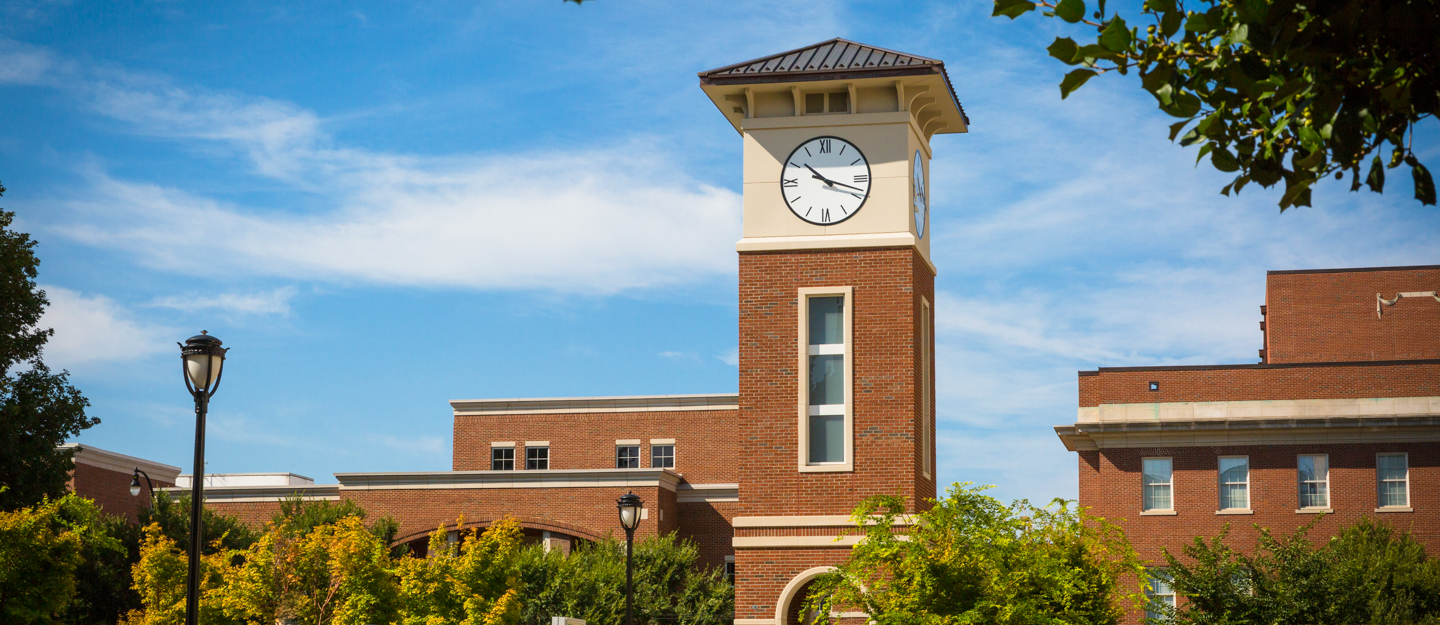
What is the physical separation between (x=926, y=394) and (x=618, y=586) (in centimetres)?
1745

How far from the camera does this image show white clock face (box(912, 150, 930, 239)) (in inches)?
1087

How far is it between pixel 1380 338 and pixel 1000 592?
42.2 m

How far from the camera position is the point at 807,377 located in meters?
26.6

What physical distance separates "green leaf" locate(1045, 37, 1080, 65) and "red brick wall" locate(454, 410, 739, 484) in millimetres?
52073

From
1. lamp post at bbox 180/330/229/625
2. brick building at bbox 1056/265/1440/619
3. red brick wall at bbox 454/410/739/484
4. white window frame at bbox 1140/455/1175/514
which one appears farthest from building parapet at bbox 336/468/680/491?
lamp post at bbox 180/330/229/625

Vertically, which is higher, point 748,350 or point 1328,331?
point 1328,331

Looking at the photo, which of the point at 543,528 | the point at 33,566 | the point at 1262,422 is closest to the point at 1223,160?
the point at 33,566

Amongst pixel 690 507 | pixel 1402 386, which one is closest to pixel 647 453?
pixel 690 507

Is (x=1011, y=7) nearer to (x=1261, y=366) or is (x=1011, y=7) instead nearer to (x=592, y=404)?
(x=1261, y=366)

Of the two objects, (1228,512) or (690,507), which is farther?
(690,507)

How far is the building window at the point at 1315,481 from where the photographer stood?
151ft

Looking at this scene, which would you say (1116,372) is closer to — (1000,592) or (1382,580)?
(1382,580)

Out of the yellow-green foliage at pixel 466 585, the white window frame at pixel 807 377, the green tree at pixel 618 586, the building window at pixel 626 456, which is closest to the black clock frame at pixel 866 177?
the white window frame at pixel 807 377

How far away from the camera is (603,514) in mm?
50469
